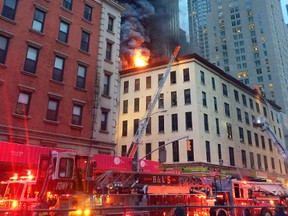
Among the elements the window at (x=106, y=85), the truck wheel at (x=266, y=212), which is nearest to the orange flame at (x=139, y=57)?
the window at (x=106, y=85)

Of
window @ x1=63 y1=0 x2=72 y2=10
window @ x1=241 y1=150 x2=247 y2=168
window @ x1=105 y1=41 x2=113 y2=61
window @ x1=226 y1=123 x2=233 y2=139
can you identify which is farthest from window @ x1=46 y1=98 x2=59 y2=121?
window @ x1=241 y1=150 x2=247 y2=168

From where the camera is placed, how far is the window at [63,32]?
23344mm

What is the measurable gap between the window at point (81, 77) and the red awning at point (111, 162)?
6866mm

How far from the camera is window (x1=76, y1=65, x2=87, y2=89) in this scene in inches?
933

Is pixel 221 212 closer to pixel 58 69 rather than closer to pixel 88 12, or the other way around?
pixel 58 69

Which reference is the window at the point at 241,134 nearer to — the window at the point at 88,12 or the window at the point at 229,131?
the window at the point at 229,131

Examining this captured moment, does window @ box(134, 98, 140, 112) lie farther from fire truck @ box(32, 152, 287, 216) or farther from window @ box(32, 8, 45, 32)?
fire truck @ box(32, 152, 287, 216)

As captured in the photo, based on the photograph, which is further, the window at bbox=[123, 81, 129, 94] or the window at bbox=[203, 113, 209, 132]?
the window at bbox=[123, 81, 129, 94]

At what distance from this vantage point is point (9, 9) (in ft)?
67.4

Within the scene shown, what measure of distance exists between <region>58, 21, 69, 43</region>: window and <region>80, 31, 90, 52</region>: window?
1.65 metres

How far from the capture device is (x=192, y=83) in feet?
132

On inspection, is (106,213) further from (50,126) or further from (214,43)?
(214,43)

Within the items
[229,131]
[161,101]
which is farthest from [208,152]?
[161,101]

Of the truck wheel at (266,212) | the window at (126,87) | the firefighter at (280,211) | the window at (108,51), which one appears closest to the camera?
the firefighter at (280,211)
